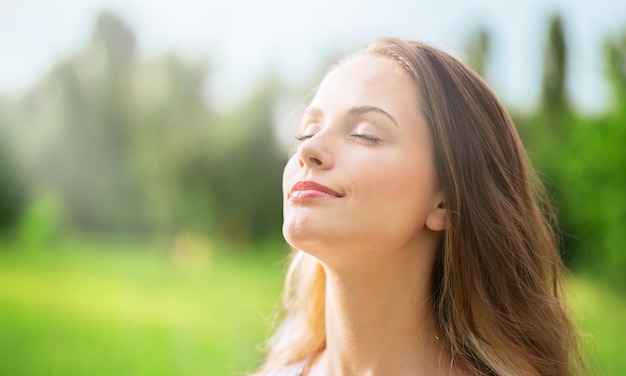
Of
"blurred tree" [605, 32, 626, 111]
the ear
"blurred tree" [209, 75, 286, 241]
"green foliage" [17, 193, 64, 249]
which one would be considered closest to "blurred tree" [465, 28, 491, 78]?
"blurred tree" [605, 32, 626, 111]

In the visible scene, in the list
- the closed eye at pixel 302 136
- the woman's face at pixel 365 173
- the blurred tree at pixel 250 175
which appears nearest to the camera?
the woman's face at pixel 365 173

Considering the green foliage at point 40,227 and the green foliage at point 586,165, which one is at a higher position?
the green foliage at point 586,165

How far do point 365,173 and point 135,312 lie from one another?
4.30 ft

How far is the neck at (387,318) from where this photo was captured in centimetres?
101

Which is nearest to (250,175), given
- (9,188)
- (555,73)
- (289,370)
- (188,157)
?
(188,157)

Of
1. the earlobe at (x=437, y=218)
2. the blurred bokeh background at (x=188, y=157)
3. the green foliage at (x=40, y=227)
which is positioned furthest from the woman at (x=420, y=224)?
the green foliage at (x=40, y=227)

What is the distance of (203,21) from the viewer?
2086 mm

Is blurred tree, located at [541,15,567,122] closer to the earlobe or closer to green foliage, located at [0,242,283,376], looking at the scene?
green foliage, located at [0,242,283,376]

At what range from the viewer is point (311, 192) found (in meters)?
0.95

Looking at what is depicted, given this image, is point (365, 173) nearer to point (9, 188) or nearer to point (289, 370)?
point (289, 370)

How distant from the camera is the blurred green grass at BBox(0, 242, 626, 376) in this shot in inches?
78.5

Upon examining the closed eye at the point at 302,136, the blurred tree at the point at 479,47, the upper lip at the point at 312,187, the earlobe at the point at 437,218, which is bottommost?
the earlobe at the point at 437,218

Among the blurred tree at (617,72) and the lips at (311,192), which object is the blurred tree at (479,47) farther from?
the lips at (311,192)

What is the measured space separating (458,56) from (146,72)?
122 centimetres
